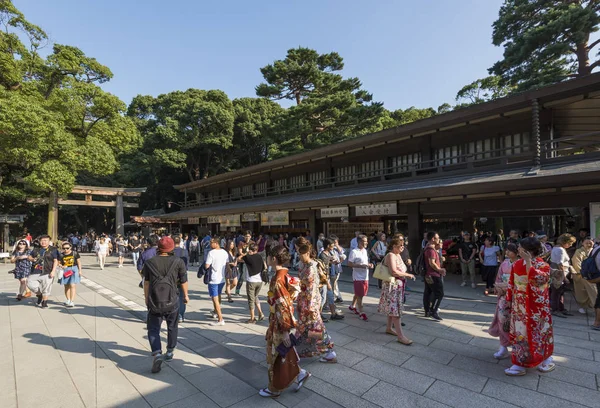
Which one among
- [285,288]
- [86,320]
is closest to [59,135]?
[86,320]

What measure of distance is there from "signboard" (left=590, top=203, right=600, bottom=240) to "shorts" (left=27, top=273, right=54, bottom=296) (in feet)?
45.6

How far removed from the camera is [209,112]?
101 ft

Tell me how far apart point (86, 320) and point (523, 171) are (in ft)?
39.6

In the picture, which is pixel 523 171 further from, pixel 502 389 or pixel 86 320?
pixel 86 320

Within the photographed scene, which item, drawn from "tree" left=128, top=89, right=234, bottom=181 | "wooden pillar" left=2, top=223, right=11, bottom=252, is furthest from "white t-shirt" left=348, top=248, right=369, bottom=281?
"tree" left=128, top=89, right=234, bottom=181

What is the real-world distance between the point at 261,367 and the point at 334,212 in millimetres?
10467

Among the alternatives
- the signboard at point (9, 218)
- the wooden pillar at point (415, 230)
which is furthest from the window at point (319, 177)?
the signboard at point (9, 218)

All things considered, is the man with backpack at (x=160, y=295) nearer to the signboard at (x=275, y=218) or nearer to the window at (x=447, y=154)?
the window at (x=447, y=154)

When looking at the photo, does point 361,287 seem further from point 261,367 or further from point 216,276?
point 216,276

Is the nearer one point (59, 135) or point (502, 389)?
point (502, 389)

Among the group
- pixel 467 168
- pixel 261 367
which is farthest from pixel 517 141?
pixel 261 367

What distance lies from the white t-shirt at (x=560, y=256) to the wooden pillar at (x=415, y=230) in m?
4.99

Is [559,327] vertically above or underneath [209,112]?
underneath

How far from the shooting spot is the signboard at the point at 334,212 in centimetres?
1385
